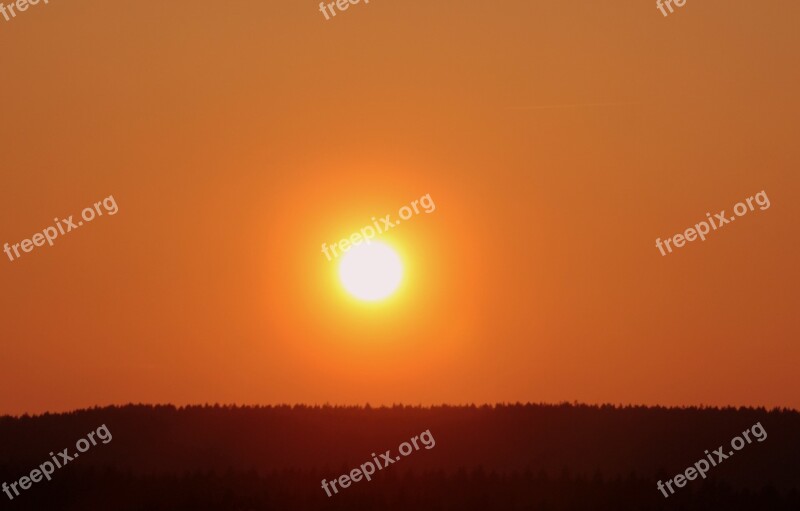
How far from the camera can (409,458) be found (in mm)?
61312

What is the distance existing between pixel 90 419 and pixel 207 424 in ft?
18.4

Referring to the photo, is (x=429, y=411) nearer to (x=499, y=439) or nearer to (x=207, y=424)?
(x=499, y=439)

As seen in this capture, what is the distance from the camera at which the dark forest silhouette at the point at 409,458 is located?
159 feet

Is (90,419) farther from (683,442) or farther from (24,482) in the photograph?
(683,442)

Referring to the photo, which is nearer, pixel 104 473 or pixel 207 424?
pixel 104 473

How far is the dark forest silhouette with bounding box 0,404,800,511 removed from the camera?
1912 inches

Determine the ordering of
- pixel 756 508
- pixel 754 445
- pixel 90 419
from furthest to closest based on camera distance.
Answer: pixel 90 419 → pixel 754 445 → pixel 756 508

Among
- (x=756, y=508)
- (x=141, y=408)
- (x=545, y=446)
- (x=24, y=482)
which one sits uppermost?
(x=141, y=408)

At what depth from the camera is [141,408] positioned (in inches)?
2931

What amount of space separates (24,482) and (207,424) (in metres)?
17.6

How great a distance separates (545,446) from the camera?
223 feet

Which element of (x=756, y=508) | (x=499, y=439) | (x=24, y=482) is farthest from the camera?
(x=499, y=439)

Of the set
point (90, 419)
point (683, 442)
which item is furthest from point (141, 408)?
point (683, 442)

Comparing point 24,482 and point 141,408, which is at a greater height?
point 141,408
